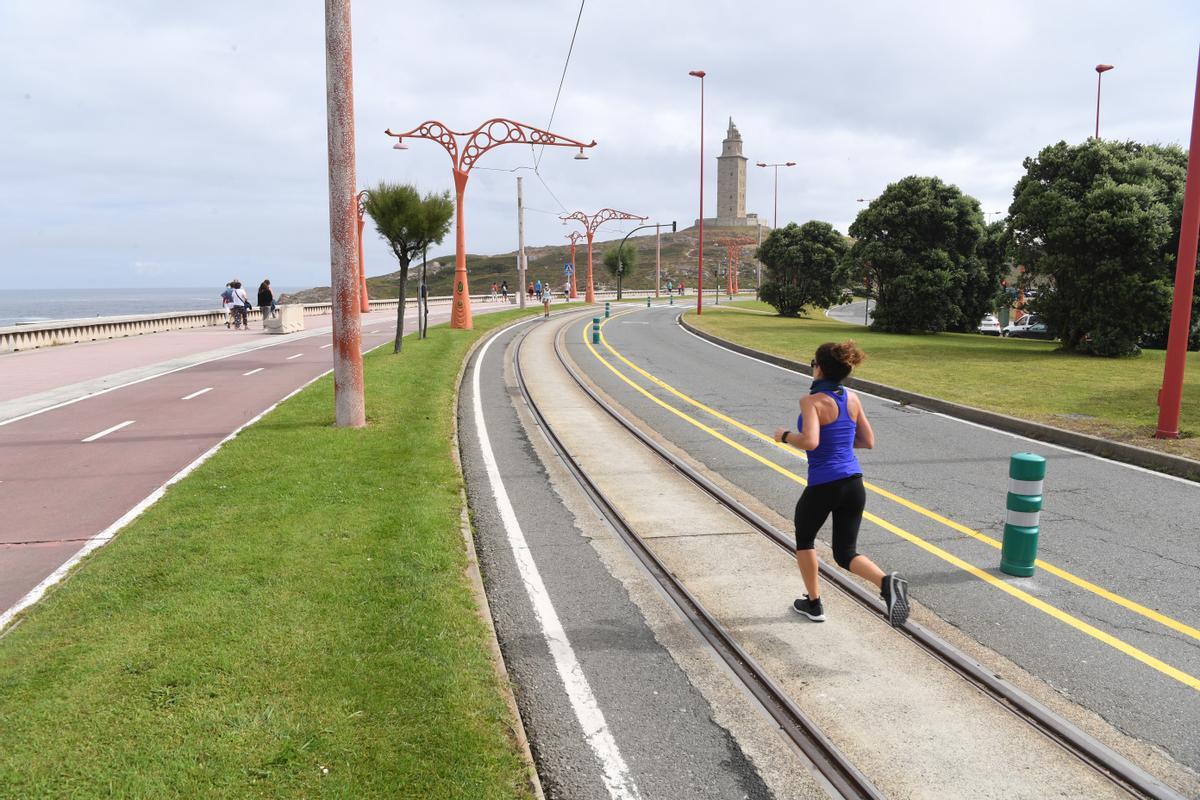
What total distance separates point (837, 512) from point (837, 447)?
1.39 feet

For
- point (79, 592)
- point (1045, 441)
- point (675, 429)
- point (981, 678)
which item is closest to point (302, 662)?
point (79, 592)

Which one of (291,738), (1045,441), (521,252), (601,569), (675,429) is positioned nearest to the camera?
(291,738)

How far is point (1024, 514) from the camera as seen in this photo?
20.5 feet

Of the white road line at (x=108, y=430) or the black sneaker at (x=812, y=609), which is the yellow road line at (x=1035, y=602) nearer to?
the black sneaker at (x=812, y=609)

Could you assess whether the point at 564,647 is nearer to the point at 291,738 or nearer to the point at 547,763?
the point at 547,763

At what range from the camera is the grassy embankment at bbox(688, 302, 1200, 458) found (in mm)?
12516

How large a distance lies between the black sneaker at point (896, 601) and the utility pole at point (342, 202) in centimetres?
799

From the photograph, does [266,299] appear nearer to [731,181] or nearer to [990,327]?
[990,327]

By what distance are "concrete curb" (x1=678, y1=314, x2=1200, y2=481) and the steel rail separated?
6821 millimetres

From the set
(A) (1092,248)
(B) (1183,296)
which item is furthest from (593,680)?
(A) (1092,248)

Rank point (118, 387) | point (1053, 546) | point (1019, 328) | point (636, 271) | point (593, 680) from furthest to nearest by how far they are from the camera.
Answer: point (636, 271), point (1019, 328), point (118, 387), point (1053, 546), point (593, 680)

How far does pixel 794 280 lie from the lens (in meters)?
46.2

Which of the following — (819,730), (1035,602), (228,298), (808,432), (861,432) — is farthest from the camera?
(228,298)

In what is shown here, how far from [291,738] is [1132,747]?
400 cm
